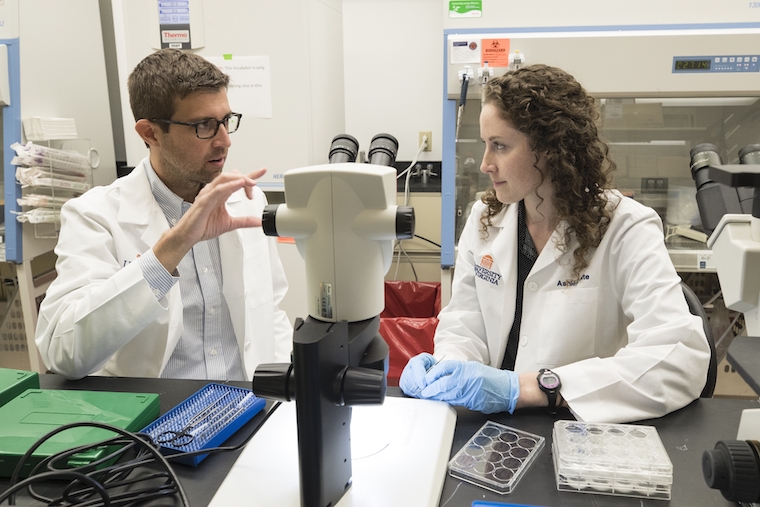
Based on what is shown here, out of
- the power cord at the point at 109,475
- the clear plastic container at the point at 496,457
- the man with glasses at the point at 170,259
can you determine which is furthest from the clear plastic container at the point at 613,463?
the man with glasses at the point at 170,259

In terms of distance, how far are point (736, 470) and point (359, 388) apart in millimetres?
394

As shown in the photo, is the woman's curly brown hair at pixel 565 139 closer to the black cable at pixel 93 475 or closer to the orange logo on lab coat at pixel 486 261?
the orange logo on lab coat at pixel 486 261

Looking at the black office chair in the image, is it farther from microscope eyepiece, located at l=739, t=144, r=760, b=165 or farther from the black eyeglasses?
the black eyeglasses

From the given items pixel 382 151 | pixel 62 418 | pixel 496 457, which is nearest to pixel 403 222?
pixel 496 457

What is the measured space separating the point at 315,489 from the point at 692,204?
2.05m

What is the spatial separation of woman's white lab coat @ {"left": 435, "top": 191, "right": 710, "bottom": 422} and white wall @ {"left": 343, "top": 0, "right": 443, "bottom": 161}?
4.77 feet

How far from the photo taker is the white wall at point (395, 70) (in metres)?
2.75

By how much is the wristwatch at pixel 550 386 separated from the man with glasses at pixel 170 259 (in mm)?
650

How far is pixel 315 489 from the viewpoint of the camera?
65 cm

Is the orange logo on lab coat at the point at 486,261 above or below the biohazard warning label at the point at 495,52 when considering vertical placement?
below

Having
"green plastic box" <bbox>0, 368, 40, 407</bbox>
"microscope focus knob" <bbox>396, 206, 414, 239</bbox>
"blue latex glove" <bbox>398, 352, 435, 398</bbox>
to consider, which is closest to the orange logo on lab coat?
"blue latex glove" <bbox>398, 352, 435, 398</bbox>

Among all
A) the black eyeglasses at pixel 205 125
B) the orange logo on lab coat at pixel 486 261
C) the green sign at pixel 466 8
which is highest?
the green sign at pixel 466 8

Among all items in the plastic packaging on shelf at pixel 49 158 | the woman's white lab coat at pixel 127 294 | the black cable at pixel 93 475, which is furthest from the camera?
the plastic packaging on shelf at pixel 49 158

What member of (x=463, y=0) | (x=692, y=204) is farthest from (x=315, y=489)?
(x=692, y=204)
